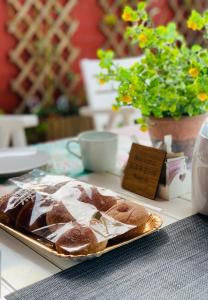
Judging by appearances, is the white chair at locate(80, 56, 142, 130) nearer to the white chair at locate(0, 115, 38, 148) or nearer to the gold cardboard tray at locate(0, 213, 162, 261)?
the white chair at locate(0, 115, 38, 148)

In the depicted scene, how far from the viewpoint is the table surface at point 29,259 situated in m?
0.55

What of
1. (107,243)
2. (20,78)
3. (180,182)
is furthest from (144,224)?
(20,78)

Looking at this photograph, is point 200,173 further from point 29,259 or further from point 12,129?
point 12,129

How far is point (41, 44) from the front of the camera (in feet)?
8.36

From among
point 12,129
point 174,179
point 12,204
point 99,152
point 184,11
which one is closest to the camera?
point 12,204

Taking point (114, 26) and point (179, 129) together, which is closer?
point (179, 129)

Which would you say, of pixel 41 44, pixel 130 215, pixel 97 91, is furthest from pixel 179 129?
pixel 41 44

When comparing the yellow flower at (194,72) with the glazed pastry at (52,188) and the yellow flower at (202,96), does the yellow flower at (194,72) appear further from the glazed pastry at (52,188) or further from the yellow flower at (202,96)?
the glazed pastry at (52,188)

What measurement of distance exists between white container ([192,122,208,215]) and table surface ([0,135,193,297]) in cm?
3

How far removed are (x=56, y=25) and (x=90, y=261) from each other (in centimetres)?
223

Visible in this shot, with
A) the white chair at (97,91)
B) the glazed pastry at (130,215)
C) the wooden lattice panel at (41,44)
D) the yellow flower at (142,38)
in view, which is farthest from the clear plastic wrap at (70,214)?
the wooden lattice panel at (41,44)

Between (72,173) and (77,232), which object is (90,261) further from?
(72,173)

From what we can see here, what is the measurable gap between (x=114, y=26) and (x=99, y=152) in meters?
2.11

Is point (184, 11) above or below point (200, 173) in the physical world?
above
